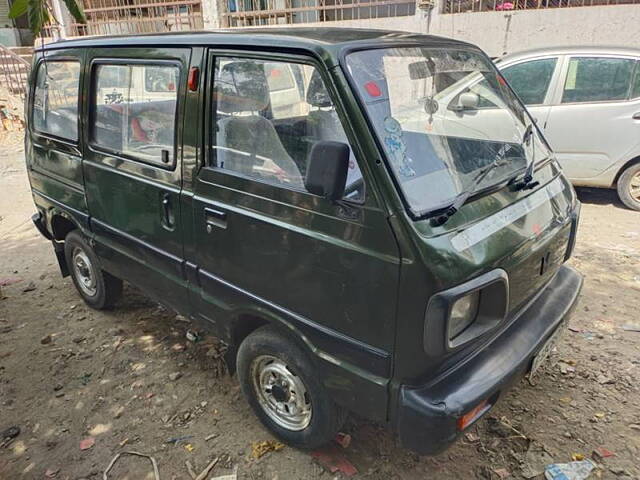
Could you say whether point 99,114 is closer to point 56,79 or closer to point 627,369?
point 56,79

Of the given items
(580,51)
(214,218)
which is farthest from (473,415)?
(580,51)

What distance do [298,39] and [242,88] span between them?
39 centimetres

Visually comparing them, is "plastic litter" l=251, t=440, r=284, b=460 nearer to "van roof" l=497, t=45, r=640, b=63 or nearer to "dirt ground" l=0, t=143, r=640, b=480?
"dirt ground" l=0, t=143, r=640, b=480

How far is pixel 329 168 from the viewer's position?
1772 mm

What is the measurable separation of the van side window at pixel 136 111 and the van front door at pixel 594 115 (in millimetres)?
4681

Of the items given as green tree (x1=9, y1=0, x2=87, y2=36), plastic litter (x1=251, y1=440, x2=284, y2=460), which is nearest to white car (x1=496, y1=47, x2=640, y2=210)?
plastic litter (x1=251, y1=440, x2=284, y2=460)

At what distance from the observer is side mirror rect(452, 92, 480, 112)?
259cm

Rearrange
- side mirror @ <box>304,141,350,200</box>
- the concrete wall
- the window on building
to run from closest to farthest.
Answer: side mirror @ <box>304,141,350,200</box> → the window on building → the concrete wall

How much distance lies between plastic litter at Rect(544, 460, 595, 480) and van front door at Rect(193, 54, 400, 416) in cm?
107

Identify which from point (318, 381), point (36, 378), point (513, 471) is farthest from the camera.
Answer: point (36, 378)

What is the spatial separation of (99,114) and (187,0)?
11.0m

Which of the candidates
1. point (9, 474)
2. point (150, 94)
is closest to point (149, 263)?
point (150, 94)

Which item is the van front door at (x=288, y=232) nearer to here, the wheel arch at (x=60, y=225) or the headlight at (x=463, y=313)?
the headlight at (x=463, y=313)

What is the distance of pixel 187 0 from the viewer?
12422 mm
